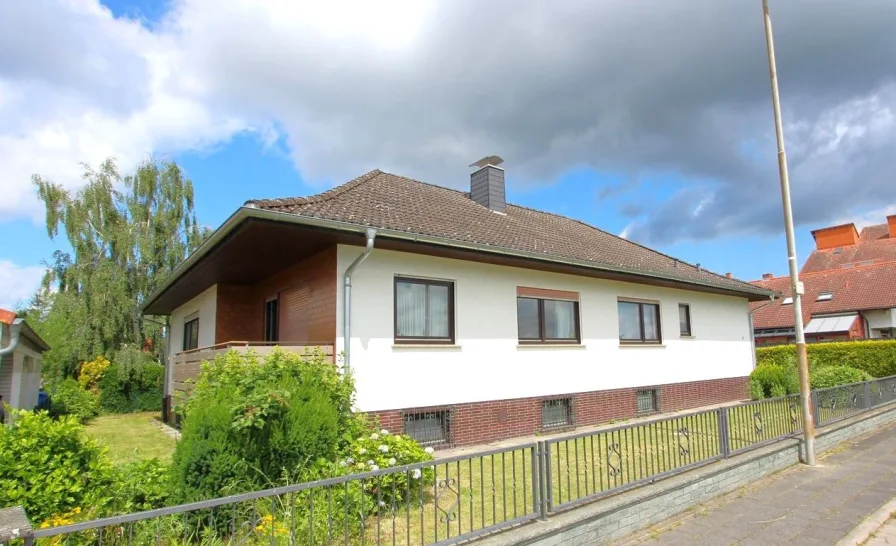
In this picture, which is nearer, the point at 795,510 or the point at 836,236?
the point at 795,510

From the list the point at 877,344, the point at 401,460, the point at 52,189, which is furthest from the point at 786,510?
the point at 52,189

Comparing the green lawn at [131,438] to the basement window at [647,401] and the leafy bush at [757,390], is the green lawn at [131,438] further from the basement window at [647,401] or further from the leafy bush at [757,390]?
the leafy bush at [757,390]

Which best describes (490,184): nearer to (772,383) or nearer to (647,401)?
(647,401)

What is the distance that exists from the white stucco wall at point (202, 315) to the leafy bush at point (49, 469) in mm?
8964

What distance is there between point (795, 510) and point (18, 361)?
62.7 feet

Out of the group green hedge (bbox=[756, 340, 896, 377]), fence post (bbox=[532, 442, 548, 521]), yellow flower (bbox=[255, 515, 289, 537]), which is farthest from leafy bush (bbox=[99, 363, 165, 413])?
green hedge (bbox=[756, 340, 896, 377])

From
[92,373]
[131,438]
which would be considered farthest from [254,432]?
[92,373]

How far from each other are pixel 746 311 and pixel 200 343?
55.1 ft

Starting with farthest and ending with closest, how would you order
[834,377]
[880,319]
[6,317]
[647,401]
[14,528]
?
[880,319], [834,377], [647,401], [6,317], [14,528]

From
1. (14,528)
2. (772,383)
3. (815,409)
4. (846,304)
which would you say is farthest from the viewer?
(846,304)

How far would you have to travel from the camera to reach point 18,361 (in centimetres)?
1581

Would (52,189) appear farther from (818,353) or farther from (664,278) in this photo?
(818,353)

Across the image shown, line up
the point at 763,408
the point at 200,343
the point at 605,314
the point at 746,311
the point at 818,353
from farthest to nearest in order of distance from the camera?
the point at 818,353 → the point at 746,311 → the point at 200,343 → the point at 605,314 → the point at 763,408

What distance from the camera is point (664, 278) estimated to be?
1320 cm
